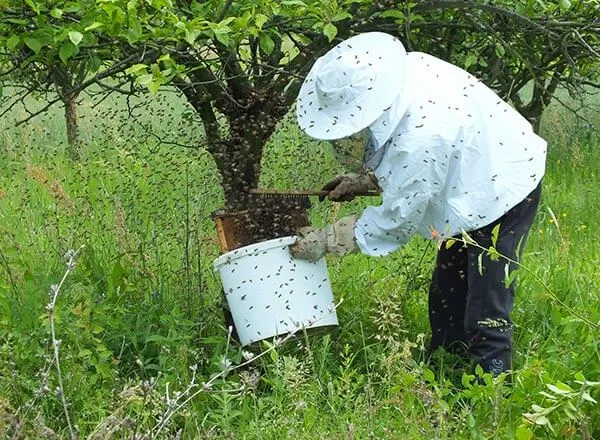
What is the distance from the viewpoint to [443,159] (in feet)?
11.3

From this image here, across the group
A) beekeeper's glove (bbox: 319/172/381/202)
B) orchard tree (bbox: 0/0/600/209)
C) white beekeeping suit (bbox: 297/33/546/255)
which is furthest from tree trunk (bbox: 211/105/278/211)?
white beekeeping suit (bbox: 297/33/546/255)

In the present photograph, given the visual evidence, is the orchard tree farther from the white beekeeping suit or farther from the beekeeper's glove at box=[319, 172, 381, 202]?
the beekeeper's glove at box=[319, 172, 381, 202]

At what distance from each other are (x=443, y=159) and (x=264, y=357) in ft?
3.70

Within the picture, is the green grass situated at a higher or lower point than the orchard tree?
lower

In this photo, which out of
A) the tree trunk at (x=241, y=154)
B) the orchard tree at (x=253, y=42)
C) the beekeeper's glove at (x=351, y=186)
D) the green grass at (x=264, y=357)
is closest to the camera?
the green grass at (x=264, y=357)

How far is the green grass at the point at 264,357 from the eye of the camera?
313cm

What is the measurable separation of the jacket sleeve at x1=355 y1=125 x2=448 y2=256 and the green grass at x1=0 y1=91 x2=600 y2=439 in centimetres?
24

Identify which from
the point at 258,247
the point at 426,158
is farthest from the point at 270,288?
the point at 426,158

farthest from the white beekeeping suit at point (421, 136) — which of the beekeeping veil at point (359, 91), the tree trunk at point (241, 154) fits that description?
the tree trunk at point (241, 154)

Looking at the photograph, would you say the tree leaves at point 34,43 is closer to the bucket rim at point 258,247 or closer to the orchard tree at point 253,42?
the orchard tree at point 253,42

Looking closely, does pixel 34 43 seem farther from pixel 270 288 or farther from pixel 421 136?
pixel 421 136

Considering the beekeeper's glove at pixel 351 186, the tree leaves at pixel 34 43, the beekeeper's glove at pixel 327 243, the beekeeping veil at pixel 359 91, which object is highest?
the tree leaves at pixel 34 43

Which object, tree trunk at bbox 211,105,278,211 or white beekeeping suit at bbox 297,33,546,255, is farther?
tree trunk at bbox 211,105,278,211

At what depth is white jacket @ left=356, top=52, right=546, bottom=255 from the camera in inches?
135
